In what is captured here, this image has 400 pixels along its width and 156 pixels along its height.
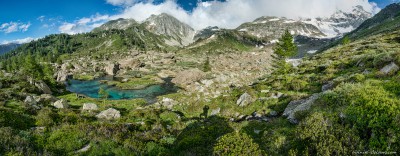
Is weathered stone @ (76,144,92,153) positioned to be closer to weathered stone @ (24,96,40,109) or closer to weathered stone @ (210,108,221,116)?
weathered stone @ (24,96,40,109)

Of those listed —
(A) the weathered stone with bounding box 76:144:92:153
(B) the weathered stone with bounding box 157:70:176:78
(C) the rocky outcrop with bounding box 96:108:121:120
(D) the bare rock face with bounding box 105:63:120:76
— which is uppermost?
(A) the weathered stone with bounding box 76:144:92:153

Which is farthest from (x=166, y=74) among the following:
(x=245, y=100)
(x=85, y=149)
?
(x=85, y=149)

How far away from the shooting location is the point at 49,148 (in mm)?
16422

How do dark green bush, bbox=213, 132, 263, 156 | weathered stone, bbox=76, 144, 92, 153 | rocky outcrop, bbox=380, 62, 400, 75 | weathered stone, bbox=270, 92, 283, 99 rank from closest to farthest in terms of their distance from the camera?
dark green bush, bbox=213, 132, 263, 156 → weathered stone, bbox=76, 144, 92, 153 → rocky outcrop, bbox=380, 62, 400, 75 → weathered stone, bbox=270, 92, 283, 99

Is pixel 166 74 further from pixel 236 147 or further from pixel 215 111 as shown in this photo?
pixel 236 147

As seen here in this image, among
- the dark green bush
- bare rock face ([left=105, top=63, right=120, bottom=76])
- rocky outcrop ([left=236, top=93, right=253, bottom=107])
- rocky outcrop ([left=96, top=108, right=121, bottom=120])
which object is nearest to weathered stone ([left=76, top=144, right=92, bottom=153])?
the dark green bush

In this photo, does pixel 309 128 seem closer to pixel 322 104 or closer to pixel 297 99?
pixel 322 104

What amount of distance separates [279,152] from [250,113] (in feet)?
55.9

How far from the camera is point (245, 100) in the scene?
36.1 m

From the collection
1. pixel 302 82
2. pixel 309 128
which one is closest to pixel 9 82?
pixel 302 82

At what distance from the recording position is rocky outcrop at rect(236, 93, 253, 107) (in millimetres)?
35656

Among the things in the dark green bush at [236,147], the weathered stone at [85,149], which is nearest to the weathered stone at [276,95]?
the dark green bush at [236,147]

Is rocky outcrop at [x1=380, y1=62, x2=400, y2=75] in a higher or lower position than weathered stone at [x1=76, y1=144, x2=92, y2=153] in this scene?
higher

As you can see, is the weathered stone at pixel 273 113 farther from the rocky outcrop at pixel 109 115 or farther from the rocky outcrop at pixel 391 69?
the rocky outcrop at pixel 109 115
